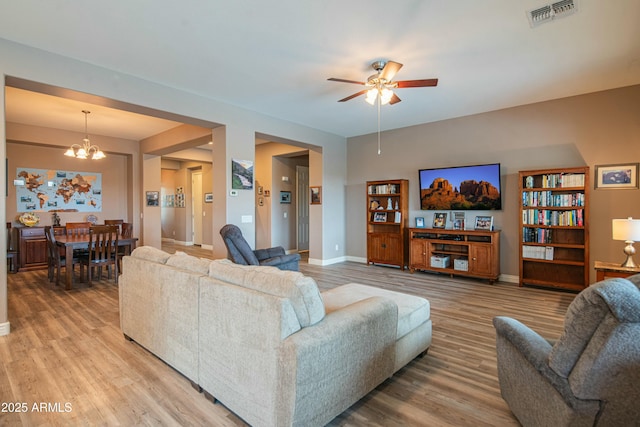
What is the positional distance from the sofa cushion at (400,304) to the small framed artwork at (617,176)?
3761 mm

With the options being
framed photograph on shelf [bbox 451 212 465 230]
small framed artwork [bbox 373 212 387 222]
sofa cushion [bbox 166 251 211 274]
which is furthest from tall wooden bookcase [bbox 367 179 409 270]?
sofa cushion [bbox 166 251 211 274]

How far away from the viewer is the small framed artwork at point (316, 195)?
679 centimetres

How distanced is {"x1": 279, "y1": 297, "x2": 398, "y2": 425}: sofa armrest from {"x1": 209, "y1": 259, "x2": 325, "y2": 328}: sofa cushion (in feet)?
0.21

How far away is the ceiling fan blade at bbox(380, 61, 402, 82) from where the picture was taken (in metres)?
3.07

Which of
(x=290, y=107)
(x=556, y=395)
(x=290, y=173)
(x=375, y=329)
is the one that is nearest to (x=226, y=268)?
(x=375, y=329)

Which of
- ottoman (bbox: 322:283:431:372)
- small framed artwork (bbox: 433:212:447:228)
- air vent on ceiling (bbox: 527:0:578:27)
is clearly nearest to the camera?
ottoman (bbox: 322:283:431:372)

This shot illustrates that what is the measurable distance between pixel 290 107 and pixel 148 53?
223 cm

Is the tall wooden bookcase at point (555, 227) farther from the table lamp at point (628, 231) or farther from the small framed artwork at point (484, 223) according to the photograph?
the table lamp at point (628, 231)

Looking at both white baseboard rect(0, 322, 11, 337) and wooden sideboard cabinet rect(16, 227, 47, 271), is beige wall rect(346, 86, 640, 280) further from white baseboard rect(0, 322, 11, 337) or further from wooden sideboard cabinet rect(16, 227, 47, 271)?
wooden sideboard cabinet rect(16, 227, 47, 271)

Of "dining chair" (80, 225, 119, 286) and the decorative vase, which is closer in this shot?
"dining chair" (80, 225, 119, 286)

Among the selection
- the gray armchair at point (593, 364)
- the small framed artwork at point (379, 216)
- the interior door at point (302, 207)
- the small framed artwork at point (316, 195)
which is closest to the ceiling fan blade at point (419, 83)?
the gray armchair at point (593, 364)

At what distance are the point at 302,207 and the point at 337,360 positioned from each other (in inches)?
279

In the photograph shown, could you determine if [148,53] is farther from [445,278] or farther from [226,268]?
[445,278]

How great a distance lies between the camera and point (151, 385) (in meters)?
2.18
